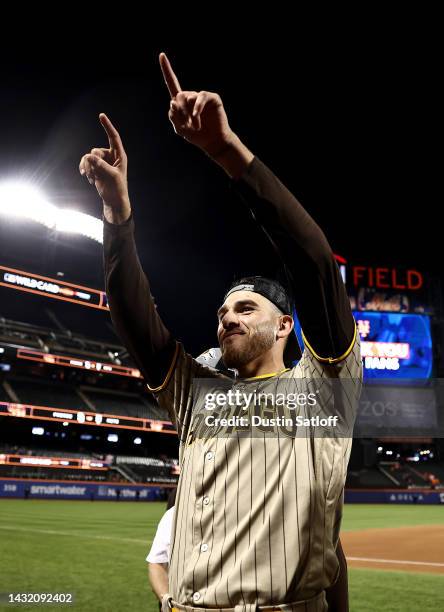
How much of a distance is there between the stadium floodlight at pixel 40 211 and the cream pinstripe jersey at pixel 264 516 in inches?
1486

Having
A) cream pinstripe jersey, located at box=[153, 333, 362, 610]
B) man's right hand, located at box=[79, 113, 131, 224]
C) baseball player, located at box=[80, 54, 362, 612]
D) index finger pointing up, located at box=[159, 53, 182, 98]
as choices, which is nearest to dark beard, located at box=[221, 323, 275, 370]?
baseball player, located at box=[80, 54, 362, 612]

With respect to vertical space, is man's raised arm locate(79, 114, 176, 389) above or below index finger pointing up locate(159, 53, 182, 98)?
below

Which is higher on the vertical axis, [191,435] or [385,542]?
[191,435]

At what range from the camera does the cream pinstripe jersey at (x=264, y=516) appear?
70.4 inches

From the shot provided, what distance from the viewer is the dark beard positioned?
2.12 meters

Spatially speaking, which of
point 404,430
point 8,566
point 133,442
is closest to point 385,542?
point 8,566

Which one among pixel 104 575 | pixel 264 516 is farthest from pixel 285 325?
pixel 104 575

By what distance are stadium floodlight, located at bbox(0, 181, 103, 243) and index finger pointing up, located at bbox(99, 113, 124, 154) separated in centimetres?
3710

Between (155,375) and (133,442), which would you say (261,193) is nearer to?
Result: (155,375)

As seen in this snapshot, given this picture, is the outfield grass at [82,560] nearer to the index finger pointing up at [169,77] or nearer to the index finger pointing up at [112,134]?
the index finger pointing up at [112,134]

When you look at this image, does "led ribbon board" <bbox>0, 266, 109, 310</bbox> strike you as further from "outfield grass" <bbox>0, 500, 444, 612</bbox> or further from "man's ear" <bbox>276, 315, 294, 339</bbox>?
"man's ear" <bbox>276, 315, 294, 339</bbox>

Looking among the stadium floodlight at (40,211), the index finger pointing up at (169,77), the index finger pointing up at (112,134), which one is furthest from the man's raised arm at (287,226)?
the stadium floodlight at (40,211)

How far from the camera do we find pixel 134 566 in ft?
28.2

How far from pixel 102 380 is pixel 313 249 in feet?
140
